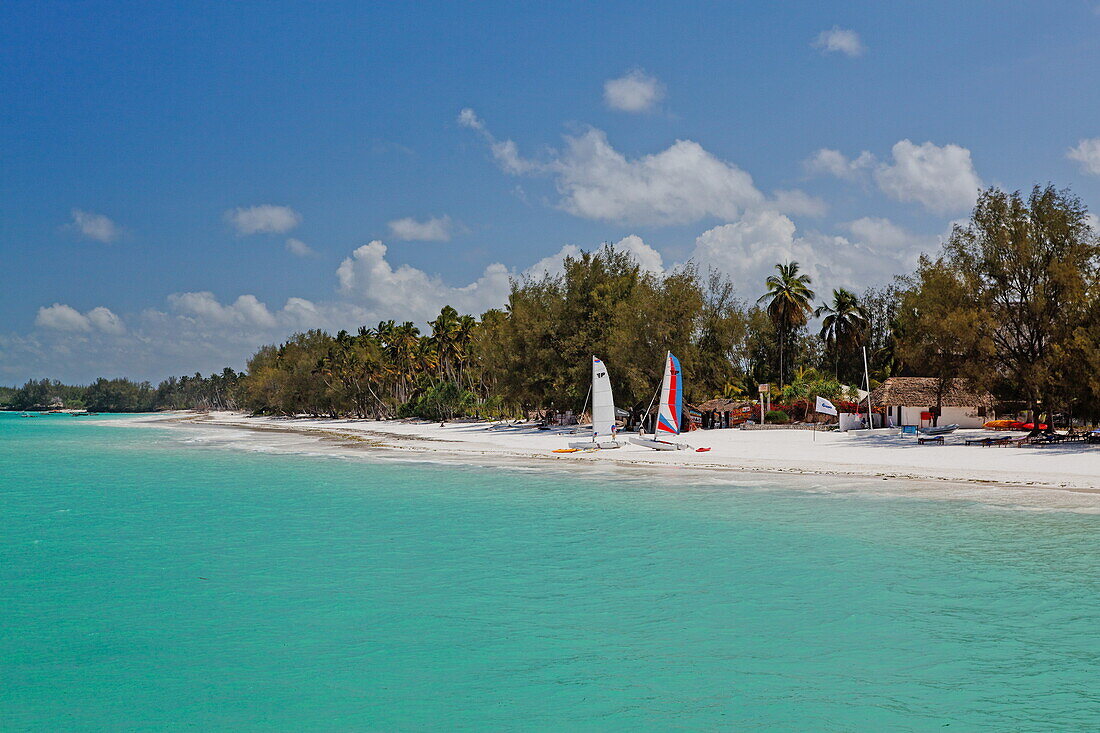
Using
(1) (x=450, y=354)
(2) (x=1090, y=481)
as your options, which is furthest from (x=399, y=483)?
(1) (x=450, y=354)

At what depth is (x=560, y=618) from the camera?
39.3ft

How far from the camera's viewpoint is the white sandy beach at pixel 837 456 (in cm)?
2850

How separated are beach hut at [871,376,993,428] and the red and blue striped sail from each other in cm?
2035

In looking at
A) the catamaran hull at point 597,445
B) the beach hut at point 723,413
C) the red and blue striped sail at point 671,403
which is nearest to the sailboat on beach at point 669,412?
the red and blue striped sail at point 671,403

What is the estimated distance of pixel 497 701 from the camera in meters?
8.87

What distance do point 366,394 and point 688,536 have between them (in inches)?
3795

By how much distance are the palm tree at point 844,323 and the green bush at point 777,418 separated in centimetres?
1894

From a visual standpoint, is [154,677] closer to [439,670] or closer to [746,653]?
[439,670]

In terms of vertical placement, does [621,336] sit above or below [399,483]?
above

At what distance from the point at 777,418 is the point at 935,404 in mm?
10967


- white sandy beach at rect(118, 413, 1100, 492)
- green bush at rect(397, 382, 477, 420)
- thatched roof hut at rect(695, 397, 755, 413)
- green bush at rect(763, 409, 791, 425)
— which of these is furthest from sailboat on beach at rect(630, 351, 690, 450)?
green bush at rect(397, 382, 477, 420)

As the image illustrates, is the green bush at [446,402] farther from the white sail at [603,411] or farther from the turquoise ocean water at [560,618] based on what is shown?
the turquoise ocean water at [560,618]

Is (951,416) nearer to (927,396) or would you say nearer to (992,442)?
(927,396)

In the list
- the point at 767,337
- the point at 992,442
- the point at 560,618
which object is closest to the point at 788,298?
the point at 767,337
